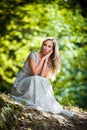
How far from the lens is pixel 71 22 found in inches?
358

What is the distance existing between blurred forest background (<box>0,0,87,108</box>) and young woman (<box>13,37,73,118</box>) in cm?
237

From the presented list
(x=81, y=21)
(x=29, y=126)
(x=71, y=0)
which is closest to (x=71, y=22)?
(x=81, y=21)

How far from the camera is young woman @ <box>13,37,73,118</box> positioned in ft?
19.3

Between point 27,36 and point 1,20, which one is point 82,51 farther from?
point 1,20

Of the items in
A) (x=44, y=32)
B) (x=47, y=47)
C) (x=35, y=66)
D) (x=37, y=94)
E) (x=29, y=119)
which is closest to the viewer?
(x=29, y=119)

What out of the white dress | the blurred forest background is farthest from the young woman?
the blurred forest background

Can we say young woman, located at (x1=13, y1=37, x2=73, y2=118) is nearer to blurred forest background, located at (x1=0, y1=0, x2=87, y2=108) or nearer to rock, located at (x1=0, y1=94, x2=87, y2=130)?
rock, located at (x1=0, y1=94, x2=87, y2=130)

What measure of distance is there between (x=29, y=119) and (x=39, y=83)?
775 mm

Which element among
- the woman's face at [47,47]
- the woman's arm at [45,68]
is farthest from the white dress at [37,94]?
the woman's face at [47,47]

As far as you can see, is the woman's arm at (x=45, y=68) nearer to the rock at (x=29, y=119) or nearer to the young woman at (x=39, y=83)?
the young woman at (x=39, y=83)

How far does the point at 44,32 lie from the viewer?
29.9ft

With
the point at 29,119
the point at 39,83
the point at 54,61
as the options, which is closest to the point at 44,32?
the point at 54,61

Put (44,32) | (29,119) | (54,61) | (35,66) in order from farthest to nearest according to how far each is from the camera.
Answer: (44,32)
(54,61)
(35,66)
(29,119)

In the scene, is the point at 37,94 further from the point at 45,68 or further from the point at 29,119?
the point at 29,119
